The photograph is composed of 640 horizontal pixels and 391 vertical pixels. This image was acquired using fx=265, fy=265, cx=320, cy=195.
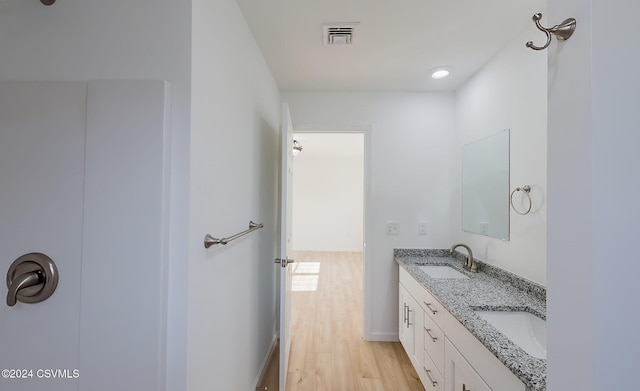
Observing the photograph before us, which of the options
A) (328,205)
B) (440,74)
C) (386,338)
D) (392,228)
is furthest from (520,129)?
(328,205)

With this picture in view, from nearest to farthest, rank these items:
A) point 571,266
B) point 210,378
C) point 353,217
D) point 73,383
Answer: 1. point 571,266
2. point 73,383
3. point 210,378
4. point 353,217

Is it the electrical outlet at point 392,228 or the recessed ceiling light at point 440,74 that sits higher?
the recessed ceiling light at point 440,74

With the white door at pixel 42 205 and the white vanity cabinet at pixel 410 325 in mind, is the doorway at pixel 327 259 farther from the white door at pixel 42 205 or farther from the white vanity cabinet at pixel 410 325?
the white door at pixel 42 205

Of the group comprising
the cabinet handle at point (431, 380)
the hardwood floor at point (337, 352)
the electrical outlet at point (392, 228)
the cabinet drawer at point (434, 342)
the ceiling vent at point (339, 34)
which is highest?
the ceiling vent at point (339, 34)

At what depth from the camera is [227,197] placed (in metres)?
1.33

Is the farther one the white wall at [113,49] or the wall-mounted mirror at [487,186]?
the wall-mounted mirror at [487,186]

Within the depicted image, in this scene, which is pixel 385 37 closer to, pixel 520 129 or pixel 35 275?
pixel 520 129

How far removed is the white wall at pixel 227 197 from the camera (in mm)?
1019

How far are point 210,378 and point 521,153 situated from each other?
213cm

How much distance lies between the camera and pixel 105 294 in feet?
2.95

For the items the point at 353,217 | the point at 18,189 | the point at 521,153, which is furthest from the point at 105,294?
the point at 353,217

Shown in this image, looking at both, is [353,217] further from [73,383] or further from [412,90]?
[73,383]

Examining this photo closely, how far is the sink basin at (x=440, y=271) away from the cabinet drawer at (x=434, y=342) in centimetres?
50

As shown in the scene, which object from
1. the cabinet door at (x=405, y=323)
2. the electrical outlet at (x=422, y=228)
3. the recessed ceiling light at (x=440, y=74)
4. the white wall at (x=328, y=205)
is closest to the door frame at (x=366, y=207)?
the cabinet door at (x=405, y=323)
